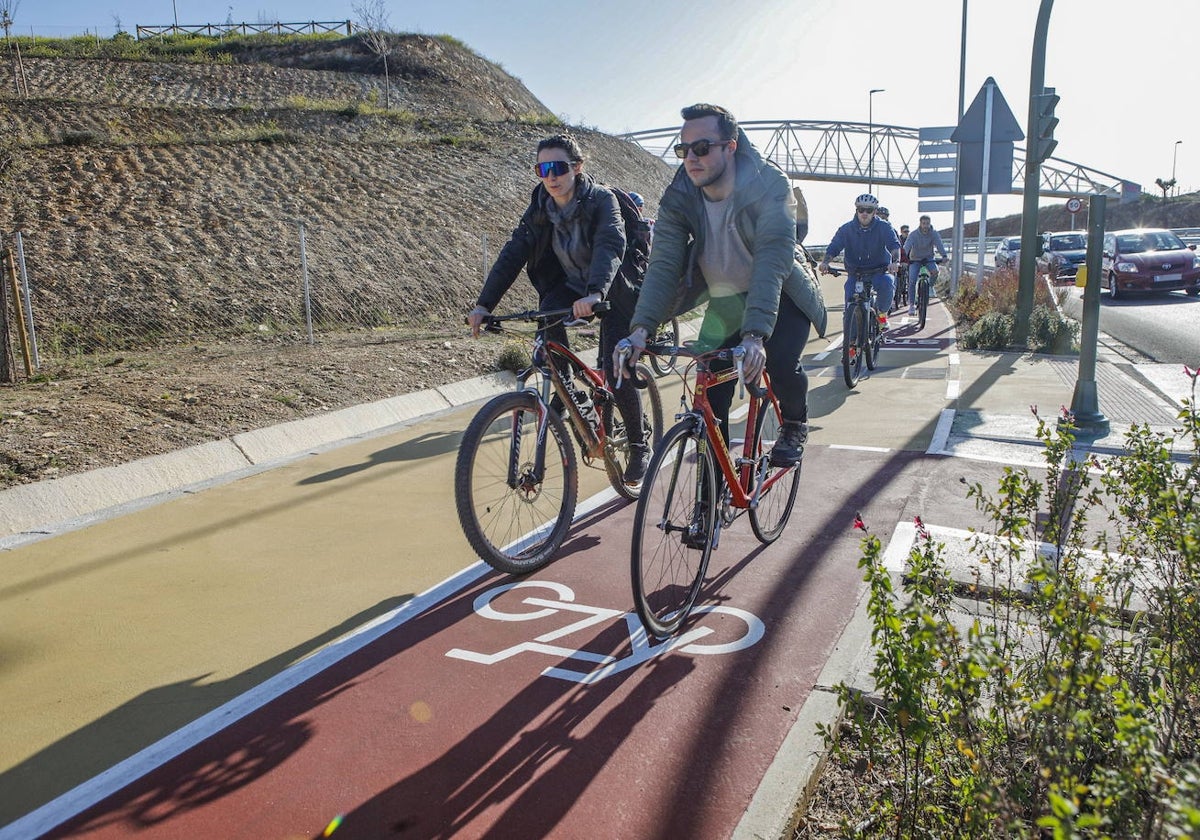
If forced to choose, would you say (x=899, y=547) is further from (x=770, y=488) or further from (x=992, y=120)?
(x=992, y=120)

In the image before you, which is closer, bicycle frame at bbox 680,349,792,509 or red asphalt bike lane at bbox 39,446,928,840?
red asphalt bike lane at bbox 39,446,928,840

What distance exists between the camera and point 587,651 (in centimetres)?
375

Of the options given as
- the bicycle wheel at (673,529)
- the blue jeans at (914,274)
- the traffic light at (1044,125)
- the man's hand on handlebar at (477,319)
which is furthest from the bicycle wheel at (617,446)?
the blue jeans at (914,274)

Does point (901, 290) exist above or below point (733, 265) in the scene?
below

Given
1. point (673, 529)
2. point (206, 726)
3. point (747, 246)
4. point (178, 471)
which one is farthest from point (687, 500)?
point (178, 471)

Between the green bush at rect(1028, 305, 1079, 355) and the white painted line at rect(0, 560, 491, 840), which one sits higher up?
the green bush at rect(1028, 305, 1079, 355)

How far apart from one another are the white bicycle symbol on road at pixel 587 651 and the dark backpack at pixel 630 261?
1.85 metres

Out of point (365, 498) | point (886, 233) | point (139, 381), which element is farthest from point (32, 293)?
point (886, 233)

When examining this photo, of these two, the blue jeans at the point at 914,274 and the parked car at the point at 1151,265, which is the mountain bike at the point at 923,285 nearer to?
the blue jeans at the point at 914,274

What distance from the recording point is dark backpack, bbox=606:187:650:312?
5.43 meters

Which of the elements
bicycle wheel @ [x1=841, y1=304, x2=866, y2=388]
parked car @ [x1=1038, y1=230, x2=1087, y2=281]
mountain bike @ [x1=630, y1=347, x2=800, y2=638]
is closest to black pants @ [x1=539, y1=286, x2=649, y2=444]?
mountain bike @ [x1=630, y1=347, x2=800, y2=638]

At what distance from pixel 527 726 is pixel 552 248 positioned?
3.00 meters

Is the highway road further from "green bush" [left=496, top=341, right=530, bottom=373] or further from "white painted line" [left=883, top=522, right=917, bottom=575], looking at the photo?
"white painted line" [left=883, top=522, right=917, bottom=575]

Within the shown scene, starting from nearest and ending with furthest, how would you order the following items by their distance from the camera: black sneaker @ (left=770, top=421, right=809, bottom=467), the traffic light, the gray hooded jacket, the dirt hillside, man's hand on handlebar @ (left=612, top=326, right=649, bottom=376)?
man's hand on handlebar @ (left=612, top=326, right=649, bottom=376) → the gray hooded jacket → black sneaker @ (left=770, top=421, right=809, bottom=467) → the dirt hillside → the traffic light
